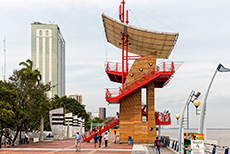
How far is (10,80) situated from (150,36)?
613 inches

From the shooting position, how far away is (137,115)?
35688 mm

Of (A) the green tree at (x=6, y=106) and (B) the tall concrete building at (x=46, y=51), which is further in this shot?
(B) the tall concrete building at (x=46, y=51)

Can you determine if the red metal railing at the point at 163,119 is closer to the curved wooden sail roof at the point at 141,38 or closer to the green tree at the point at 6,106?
the curved wooden sail roof at the point at 141,38

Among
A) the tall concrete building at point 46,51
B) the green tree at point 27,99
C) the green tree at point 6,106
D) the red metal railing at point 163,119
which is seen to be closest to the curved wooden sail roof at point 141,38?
the red metal railing at point 163,119

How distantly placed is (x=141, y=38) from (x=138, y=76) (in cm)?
409

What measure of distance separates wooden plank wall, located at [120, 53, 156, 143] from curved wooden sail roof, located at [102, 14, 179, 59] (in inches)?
55.4

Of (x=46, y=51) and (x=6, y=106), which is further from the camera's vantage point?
(x=46, y=51)

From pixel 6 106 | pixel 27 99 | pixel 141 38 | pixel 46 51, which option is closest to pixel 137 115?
pixel 141 38

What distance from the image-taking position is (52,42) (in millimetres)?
169250

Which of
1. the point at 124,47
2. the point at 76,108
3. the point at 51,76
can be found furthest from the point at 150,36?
the point at 51,76

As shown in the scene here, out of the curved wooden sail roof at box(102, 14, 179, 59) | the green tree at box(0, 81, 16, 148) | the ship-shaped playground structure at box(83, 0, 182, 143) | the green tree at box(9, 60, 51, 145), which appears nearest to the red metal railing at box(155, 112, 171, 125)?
the ship-shaped playground structure at box(83, 0, 182, 143)

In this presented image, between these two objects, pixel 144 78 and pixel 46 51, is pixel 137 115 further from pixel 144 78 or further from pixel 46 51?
pixel 46 51

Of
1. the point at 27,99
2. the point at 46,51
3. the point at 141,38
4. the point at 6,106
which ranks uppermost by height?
the point at 46,51

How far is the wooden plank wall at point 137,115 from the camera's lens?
35.2m
